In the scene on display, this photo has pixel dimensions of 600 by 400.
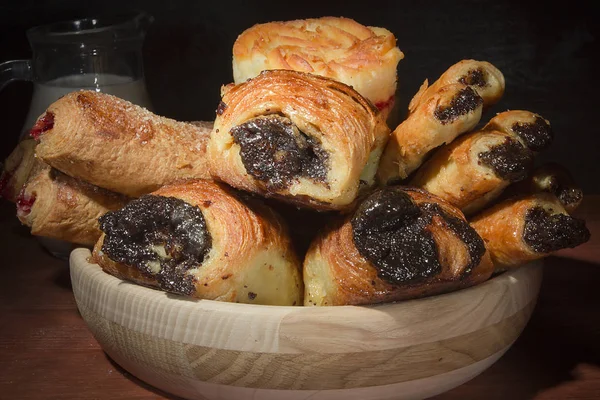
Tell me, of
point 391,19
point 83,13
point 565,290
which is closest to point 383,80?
point 565,290

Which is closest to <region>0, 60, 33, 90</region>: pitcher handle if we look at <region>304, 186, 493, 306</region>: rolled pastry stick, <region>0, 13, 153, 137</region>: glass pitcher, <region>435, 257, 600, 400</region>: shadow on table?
<region>0, 13, 153, 137</region>: glass pitcher

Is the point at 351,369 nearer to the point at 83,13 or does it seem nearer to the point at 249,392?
the point at 249,392

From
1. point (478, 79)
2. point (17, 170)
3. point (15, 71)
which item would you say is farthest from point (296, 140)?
point (15, 71)

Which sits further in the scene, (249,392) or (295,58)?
(295,58)

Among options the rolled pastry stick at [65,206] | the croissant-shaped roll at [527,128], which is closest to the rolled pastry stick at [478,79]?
the croissant-shaped roll at [527,128]

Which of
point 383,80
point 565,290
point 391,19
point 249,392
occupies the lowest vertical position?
point 565,290

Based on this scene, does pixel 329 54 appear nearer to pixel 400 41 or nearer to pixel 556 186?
pixel 556 186
